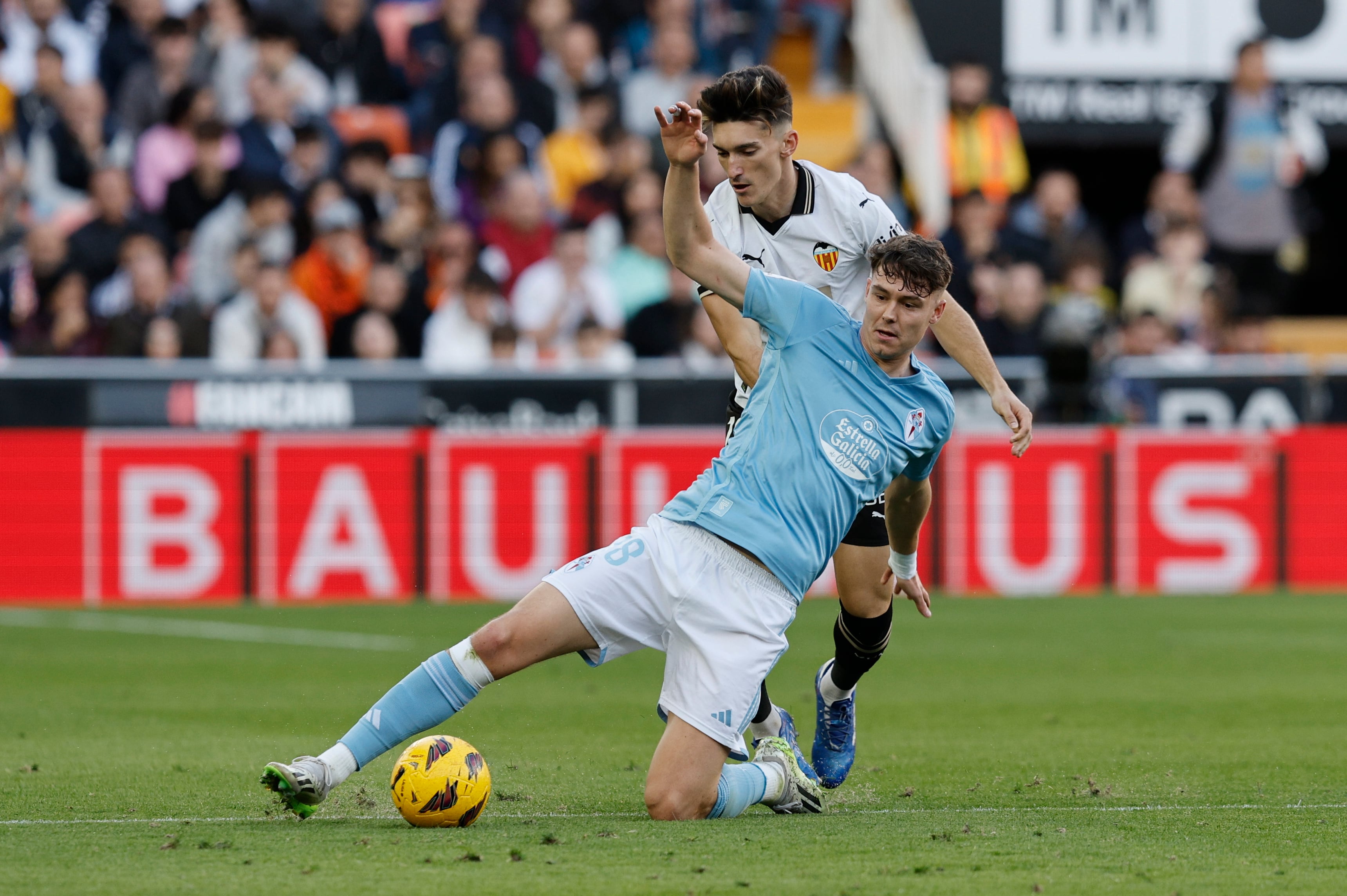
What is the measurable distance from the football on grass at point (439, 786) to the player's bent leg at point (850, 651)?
1.53 m

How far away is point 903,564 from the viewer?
22.5ft

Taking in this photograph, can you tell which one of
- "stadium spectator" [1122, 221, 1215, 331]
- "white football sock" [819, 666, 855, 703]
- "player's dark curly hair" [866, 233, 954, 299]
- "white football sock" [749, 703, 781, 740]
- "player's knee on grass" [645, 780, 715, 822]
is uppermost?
"stadium spectator" [1122, 221, 1215, 331]

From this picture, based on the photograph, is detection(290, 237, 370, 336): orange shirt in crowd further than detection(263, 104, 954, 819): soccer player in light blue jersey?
Yes

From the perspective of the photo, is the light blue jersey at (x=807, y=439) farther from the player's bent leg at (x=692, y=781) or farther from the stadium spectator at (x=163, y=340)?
the stadium spectator at (x=163, y=340)

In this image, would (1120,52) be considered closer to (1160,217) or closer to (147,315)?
(1160,217)

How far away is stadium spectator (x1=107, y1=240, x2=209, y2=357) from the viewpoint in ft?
48.4

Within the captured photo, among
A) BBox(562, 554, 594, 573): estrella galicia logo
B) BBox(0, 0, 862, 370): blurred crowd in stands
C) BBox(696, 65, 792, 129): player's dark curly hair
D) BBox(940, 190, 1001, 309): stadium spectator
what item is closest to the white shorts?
BBox(562, 554, 594, 573): estrella galicia logo

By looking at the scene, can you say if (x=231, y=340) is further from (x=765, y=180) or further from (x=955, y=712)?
(x=765, y=180)

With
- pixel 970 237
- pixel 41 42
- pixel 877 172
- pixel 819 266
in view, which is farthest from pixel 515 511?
pixel 819 266

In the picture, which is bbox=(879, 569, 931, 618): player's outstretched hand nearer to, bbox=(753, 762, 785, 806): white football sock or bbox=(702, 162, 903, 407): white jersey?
bbox=(753, 762, 785, 806): white football sock

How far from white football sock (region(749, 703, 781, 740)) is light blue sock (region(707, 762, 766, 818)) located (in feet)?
2.13

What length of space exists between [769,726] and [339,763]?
1.79 metres

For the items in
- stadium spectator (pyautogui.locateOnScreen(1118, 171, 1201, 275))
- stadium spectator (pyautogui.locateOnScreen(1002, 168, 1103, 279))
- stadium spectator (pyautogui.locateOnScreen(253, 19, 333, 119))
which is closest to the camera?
stadium spectator (pyautogui.locateOnScreen(253, 19, 333, 119))

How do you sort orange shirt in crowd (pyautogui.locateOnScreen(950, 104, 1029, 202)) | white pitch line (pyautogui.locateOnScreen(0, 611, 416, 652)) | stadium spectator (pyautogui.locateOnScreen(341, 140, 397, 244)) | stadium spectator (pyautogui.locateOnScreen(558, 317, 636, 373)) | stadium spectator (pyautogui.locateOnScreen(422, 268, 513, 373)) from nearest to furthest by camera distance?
white pitch line (pyautogui.locateOnScreen(0, 611, 416, 652)) → stadium spectator (pyautogui.locateOnScreen(558, 317, 636, 373)) → stadium spectator (pyautogui.locateOnScreen(422, 268, 513, 373)) → stadium spectator (pyautogui.locateOnScreen(341, 140, 397, 244)) → orange shirt in crowd (pyautogui.locateOnScreen(950, 104, 1029, 202))
